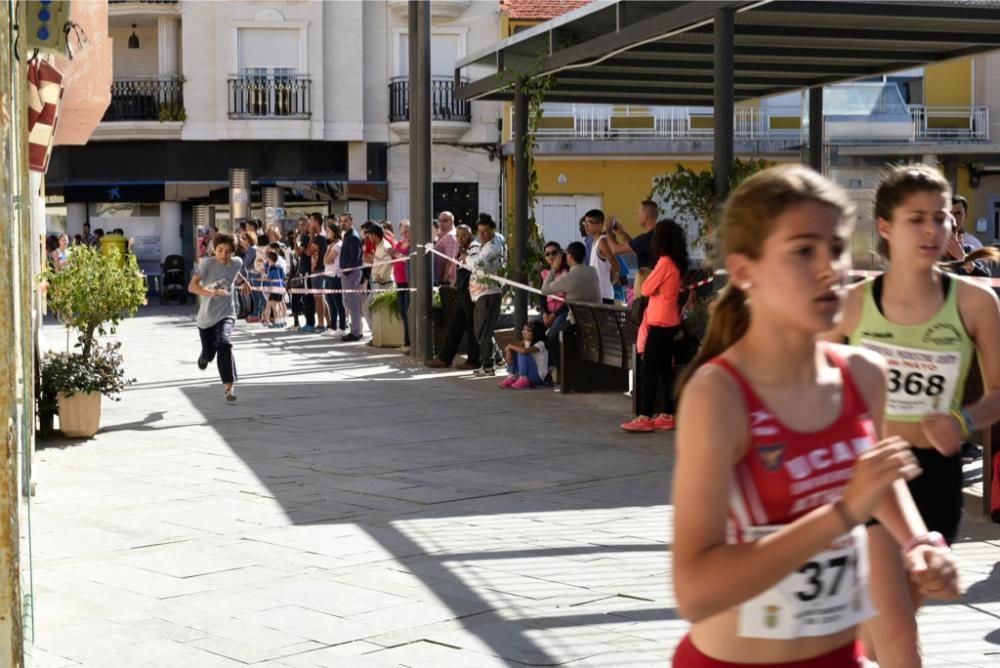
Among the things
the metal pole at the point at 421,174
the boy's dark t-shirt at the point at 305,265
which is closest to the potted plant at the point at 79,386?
the metal pole at the point at 421,174

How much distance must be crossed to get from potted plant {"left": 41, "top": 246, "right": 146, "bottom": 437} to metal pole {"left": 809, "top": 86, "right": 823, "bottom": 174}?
829 cm

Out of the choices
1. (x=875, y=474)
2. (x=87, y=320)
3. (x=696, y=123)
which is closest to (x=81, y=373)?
(x=87, y=320)

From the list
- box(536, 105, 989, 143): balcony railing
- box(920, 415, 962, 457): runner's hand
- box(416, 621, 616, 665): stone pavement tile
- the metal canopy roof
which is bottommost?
box(416, 621, 616, 665): stone pavement tile

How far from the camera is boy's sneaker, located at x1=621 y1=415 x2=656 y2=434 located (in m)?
12.7

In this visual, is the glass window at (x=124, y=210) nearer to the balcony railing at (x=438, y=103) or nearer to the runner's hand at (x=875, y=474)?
the balcony railing at (x=438, y=103)

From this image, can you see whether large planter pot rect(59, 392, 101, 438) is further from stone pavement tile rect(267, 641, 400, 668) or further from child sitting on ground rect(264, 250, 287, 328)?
child sitting on ground rect(264, 250, 287, 328)

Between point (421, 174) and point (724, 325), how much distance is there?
663 inches

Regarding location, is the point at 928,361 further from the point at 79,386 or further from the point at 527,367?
the point at 527,367

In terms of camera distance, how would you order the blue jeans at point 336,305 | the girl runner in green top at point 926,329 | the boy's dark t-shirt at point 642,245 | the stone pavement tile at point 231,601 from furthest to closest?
the blue jeans at point 336,305 → the boy's dark t-shirt at point 642,245 → the stone pavement tile at point 231,601 → the girl runner in green top at point 926,329

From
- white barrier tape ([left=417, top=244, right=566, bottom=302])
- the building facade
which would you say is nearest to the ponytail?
white barrier tape ([left=417, top=244, right=566, bottom=302])

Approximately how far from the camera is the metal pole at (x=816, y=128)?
18.0 meters

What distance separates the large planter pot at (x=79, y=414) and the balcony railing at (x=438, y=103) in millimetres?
29347

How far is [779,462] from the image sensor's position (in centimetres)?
280

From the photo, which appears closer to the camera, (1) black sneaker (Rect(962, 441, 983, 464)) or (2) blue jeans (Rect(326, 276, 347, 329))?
(1) black sneaker (Rect(962, 441, 983, 464))
